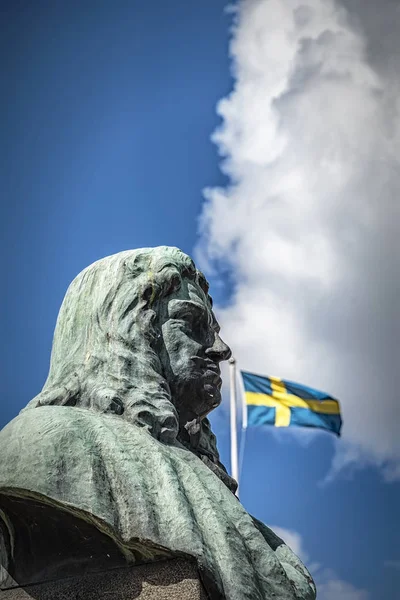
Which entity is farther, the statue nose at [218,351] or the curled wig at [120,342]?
the statue nose at [218,351]

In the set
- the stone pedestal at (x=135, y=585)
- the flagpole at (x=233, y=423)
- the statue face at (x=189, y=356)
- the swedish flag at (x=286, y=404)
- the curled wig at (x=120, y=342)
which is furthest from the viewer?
the swedish flag at (x=286, y=404)

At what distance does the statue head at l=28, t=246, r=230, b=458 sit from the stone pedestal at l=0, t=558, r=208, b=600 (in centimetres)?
89

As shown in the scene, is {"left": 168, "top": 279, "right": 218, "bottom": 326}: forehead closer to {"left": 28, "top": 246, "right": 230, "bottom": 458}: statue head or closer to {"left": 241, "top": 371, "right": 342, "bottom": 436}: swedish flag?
{"left": 28, "top": 246, "right": 230, "bottom": 458}: statue head

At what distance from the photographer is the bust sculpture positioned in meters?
5.51

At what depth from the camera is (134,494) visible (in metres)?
5.61

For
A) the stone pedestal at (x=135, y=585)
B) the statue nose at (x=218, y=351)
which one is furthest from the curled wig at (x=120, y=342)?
the stone pedestal at (x=135, y=585)

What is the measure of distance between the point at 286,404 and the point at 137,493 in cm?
1345

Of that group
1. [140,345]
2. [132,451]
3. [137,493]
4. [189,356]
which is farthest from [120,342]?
[137,493]

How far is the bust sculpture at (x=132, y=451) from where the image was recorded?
18.1ft

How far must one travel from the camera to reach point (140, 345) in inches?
256

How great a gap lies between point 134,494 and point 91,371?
1.02 meters

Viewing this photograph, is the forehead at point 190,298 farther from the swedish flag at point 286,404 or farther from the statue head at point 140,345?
the swedish flag at point 286,404

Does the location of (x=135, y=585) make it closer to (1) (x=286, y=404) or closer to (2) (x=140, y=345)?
(2) (x=140, y=345)

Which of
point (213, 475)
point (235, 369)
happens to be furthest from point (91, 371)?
point (235, 369)
